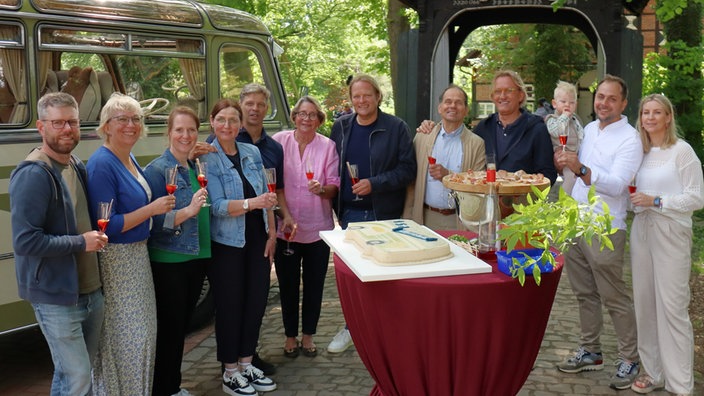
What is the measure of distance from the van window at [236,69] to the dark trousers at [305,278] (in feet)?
6.91

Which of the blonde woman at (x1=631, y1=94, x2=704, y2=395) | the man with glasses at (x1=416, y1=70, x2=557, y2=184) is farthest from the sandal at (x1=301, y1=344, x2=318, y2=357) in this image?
the blonde woman at (x1=631, y1=94, x2=704, y2=395)

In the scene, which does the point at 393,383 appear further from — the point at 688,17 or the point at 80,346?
the point at 688,17

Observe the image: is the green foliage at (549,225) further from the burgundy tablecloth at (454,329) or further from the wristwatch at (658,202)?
the wristwatch at (658,202)

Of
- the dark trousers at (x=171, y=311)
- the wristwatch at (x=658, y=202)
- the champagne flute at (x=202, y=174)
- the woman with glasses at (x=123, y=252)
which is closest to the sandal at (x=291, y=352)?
the dark trousers at (x=171, y=311)

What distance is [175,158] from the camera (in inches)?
183

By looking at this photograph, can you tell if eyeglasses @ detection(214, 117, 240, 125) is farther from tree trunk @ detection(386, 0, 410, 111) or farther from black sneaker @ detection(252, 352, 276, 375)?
tree trunk @ detection(386, 0, 410, 111)

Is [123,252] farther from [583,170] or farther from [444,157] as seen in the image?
[583,170]

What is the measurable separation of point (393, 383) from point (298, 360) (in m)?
2.07

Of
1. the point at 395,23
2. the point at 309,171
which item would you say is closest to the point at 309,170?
the point at 309,171

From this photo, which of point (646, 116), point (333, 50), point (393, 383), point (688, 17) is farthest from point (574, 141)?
point (333, 50)

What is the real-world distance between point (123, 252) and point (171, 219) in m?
0.36

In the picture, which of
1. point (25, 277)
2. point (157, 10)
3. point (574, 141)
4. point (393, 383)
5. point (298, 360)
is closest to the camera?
point (25, 277)

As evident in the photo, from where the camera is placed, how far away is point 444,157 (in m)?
5.61

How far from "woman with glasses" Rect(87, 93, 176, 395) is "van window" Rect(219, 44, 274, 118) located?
302cm
